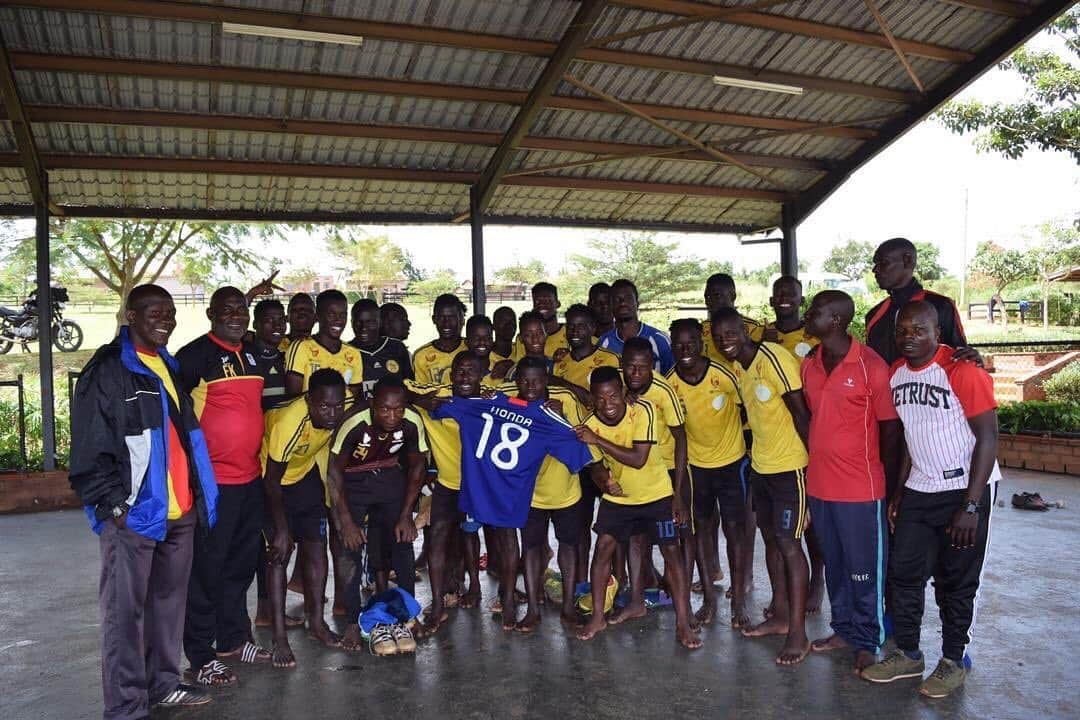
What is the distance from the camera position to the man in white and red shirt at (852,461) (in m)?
4.05

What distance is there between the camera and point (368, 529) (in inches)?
191

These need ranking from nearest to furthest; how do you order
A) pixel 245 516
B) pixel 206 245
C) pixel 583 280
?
pixel 245 516 < pixel 206 245 < pixel 583 280

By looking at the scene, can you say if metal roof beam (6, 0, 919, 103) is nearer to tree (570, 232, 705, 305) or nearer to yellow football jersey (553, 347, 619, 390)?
yellow football jersey (553, 347, 619, 390)

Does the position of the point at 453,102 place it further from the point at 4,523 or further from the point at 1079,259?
the point at 1079,259

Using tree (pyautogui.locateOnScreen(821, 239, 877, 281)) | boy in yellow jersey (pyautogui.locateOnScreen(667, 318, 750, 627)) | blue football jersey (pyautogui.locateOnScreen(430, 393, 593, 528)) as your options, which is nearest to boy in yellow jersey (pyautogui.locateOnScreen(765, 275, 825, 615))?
boy in yellow jersey (pyautogui.locateOnScreen(667, 318, 750, 627))

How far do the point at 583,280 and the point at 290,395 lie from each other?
28.7m

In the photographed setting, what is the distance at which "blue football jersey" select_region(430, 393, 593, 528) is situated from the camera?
4.72 m

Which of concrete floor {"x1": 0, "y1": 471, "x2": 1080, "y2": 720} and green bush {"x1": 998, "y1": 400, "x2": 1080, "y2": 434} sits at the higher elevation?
green bush {"x1": 998, "y1": 400, "x2": 1080, "y2": 434}

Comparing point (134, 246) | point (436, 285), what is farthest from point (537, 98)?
point (436, 285)

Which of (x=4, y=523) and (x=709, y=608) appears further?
(x=4, y=523)

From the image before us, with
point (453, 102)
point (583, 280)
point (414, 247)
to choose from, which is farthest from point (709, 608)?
point (414, 247)

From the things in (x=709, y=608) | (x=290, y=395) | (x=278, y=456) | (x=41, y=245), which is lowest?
(x=709, y=608)

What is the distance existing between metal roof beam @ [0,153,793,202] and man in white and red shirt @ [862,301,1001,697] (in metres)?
5.85

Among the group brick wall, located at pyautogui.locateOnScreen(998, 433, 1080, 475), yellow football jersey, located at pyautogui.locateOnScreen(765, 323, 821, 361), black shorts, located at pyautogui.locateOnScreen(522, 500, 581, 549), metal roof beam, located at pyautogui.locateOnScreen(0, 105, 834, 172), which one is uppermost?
metal roof beam, located at pyautogui.locateOnScreen(0, 105, 834, 172)
